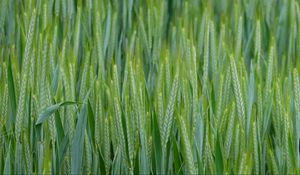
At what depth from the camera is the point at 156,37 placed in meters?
2.20

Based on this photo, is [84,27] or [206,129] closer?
[206,129]

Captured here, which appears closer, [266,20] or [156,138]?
[156,138]

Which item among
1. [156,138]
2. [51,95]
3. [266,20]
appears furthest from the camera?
[266,20]

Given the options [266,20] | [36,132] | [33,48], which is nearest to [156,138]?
[36,132]

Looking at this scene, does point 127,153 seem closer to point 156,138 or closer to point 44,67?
point 156,138

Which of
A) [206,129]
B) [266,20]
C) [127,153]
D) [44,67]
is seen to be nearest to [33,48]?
[44,67]

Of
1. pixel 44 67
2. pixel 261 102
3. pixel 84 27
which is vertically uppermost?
pixel 84 27

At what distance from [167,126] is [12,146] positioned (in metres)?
0.36

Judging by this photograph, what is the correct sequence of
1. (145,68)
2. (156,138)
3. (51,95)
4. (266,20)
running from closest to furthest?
(156,138), (51,95), (145,68), (266,20)

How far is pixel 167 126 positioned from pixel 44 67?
35 cm

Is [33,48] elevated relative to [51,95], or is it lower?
elevated

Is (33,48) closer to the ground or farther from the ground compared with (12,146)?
farther from the ground

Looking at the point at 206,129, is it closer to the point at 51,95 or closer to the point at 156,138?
the point at 156,138

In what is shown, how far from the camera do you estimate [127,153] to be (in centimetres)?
153
